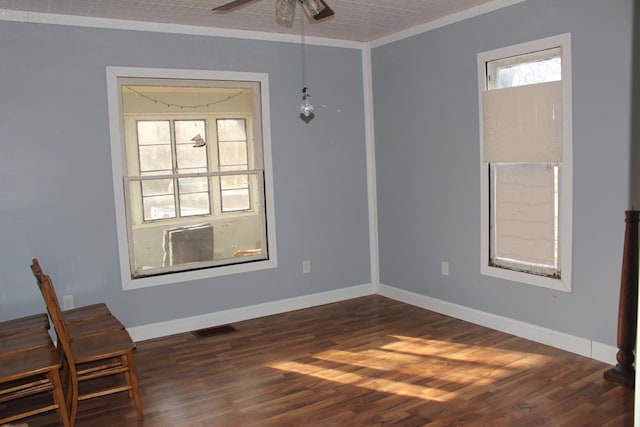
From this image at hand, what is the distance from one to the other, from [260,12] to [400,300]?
111 inches

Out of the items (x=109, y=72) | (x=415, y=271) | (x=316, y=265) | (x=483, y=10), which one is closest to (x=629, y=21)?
(x=483, y=10)

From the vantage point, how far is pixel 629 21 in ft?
10.4

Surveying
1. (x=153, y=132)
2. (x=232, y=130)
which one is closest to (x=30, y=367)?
(x=153, y=132)

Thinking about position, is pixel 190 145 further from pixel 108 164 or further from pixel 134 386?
pixel 134 386

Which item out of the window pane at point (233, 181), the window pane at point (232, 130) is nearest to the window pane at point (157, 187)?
the window pane at point (233, 181)

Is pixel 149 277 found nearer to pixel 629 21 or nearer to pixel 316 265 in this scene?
pixel 316 265

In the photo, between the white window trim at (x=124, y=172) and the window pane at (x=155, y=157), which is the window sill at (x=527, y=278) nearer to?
the white window trim at (x=124, y=172)

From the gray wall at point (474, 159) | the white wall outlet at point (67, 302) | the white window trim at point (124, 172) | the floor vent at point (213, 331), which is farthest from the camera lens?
the floor vent at point (213, 331)

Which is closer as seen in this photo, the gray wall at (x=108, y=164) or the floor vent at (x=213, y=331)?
the gray wall at (x=108, y=164)

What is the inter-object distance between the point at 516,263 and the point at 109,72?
336 cm

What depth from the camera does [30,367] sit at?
271 centimetres

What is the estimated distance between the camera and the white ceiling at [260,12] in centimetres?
368

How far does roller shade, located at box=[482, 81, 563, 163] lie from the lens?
142 inches

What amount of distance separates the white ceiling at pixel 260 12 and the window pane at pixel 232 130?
2.57 feet
